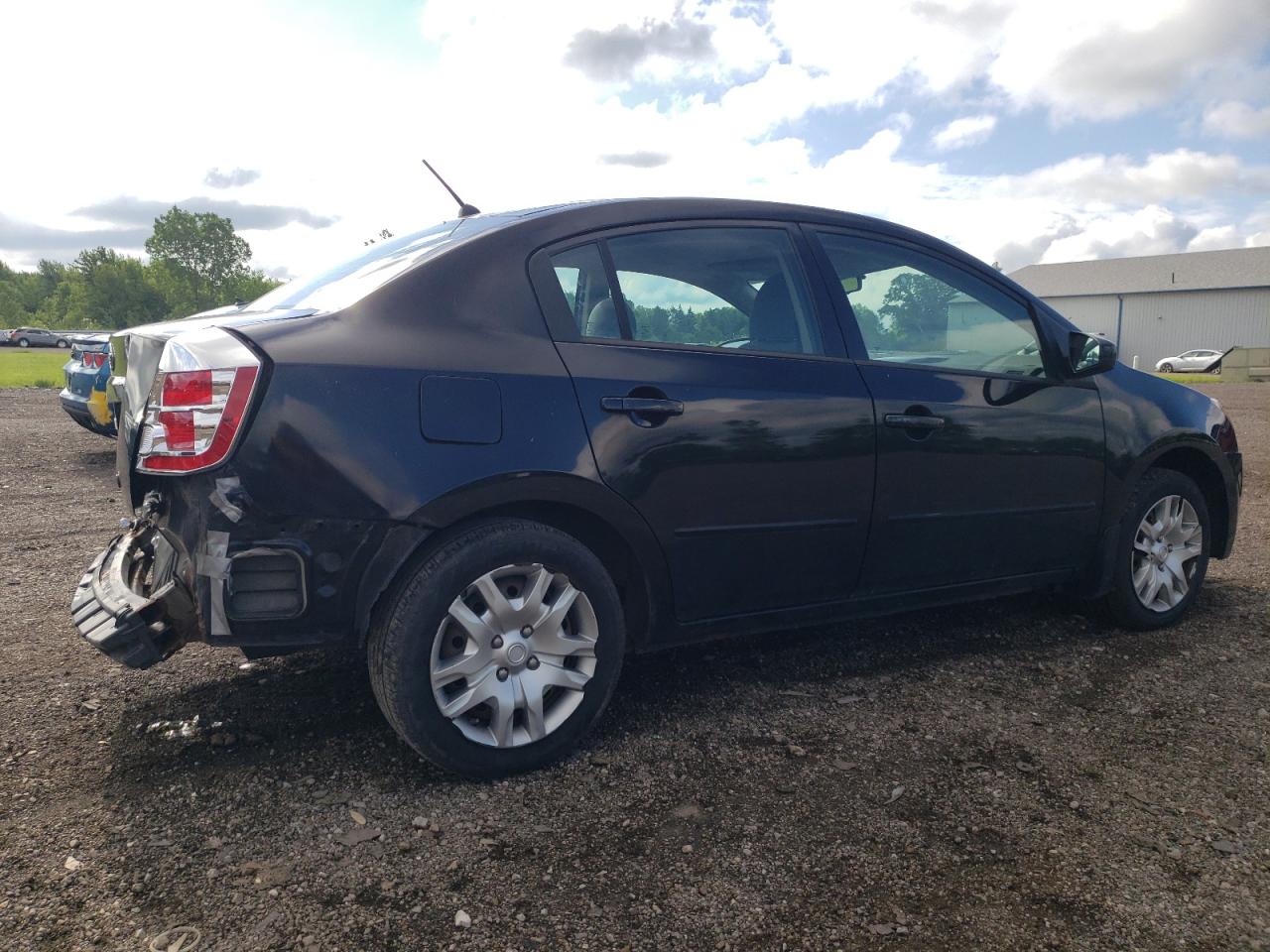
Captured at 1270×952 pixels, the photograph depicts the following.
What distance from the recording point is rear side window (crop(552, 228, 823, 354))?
3.04 metres

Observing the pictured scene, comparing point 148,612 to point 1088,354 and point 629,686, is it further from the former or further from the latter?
point 1088,354

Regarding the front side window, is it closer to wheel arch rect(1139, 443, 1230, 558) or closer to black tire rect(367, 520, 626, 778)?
wheel arch rect(1139, 443, 1230, 558)


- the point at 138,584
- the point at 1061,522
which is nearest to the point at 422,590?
the point at 138,584

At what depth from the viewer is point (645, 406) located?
294 centimetres

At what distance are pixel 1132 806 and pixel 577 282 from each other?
2225mm

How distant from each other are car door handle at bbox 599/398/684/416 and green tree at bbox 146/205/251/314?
110 meters

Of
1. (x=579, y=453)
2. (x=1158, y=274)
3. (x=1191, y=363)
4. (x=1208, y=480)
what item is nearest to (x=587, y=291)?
(x=579, y=453)

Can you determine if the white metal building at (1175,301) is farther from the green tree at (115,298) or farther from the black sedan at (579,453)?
the green tree at (115,298)

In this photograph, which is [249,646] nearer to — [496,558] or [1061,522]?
[496,558]

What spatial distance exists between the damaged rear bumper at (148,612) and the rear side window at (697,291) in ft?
4.45

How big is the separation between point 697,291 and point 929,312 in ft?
3.48

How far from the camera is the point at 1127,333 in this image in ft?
201

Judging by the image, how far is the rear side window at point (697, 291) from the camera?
3.04 metres

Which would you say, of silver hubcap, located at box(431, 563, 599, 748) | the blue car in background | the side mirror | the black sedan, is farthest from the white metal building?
silver hubcap, located at box(431, 563, 599, 748)
